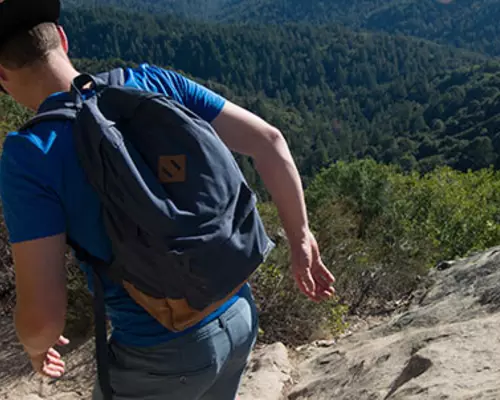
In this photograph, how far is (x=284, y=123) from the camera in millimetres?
97750

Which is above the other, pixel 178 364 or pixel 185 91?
pixel 185 91

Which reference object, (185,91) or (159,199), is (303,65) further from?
(159,199)

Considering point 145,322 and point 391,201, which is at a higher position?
point 145,322

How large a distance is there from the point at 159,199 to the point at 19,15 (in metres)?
0.43

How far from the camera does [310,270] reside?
4.59 feet

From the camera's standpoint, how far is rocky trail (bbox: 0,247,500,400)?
6.39 ft

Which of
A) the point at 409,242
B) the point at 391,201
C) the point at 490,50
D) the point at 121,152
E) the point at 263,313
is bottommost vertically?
the point at 490,50

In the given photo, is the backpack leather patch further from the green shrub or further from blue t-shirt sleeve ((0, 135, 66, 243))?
the green shrub

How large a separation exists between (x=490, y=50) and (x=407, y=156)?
387 ft

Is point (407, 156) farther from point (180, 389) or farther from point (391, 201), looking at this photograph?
point (180, 389)

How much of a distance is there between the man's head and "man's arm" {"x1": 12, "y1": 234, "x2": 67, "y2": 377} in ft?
1.04

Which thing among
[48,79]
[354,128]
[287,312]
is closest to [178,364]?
[48,79]

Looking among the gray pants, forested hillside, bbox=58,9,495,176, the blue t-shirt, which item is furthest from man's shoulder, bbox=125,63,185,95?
forested hillside, bbox=58,9,495,176

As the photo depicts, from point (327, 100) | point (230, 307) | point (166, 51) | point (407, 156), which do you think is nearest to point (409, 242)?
point (230, 307)
